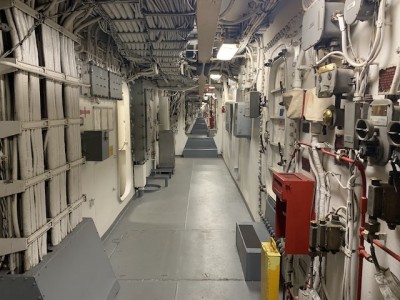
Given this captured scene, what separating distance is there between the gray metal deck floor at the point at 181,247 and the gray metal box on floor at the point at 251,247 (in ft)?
0.35

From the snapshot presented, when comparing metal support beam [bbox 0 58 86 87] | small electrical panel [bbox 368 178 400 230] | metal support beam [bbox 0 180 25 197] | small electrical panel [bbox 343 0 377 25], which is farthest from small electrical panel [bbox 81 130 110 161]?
small electrical panel [bbox 368 178 400 230]

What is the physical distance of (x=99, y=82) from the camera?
371 cm

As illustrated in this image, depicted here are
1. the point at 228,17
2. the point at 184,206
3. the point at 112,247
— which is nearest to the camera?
the point at 228,17

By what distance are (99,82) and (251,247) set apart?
8.96 feet

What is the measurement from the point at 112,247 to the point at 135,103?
331cm

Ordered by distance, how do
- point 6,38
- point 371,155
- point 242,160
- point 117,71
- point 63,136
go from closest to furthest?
point 371,155, point 6,38, point 63,136, point 117,71, point 242,160

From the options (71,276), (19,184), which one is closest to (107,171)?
(71,276)

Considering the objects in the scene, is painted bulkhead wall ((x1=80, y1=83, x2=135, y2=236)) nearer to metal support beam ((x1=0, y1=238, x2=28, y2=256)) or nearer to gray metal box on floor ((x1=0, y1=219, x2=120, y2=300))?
gray metal box on floor ((x1=0, y1=219, x2=120, y2=300))

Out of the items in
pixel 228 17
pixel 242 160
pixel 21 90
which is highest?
pixel 228 17

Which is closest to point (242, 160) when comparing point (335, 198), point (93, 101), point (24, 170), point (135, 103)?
point (135, 103)

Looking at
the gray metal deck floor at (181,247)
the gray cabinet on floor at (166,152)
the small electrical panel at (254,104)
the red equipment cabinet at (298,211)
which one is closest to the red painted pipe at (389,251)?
the red equipment cabinet at (298,211)

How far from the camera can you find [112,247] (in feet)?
13.4

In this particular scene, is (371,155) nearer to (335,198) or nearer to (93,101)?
(335,198)

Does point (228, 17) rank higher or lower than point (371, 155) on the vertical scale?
higher
